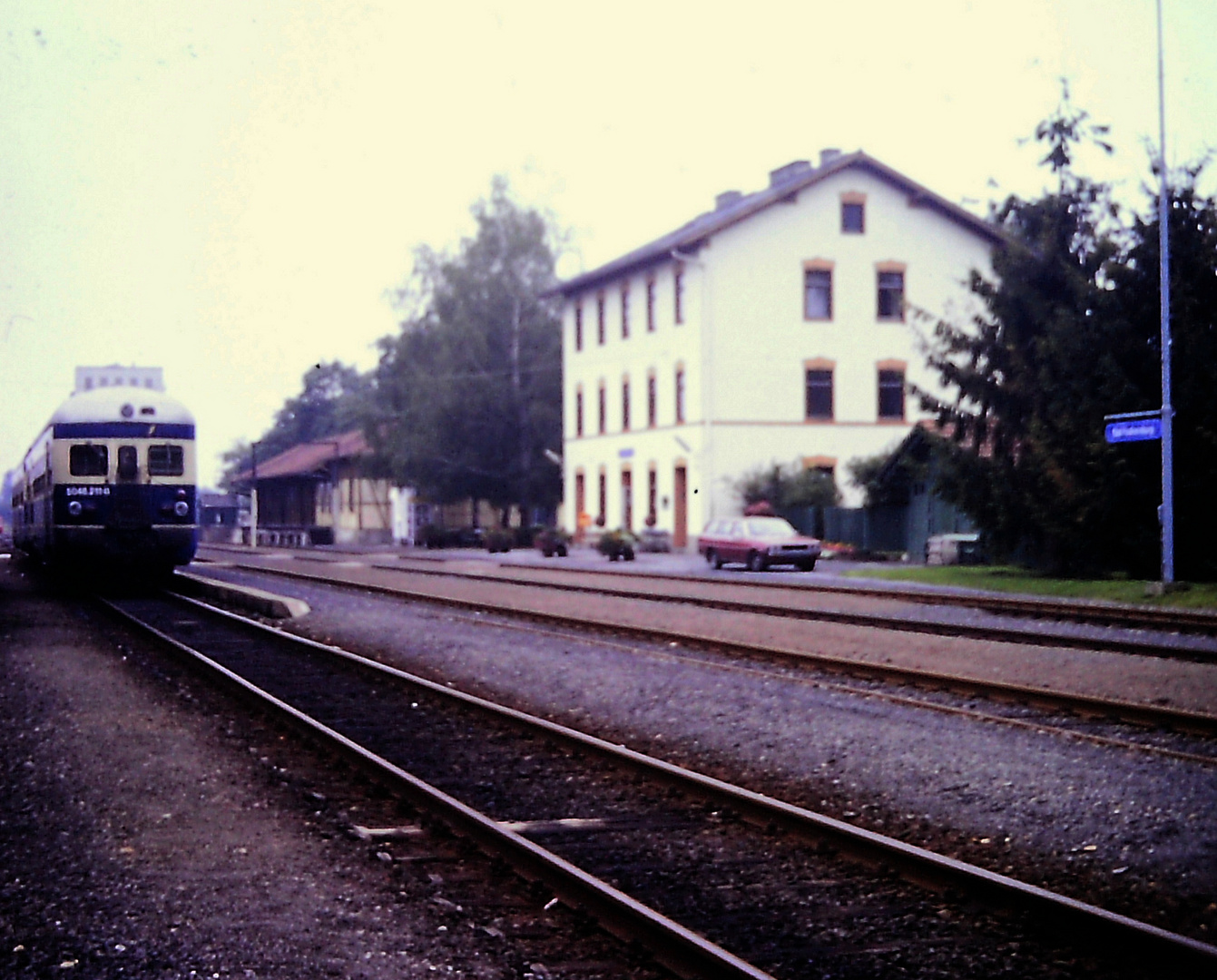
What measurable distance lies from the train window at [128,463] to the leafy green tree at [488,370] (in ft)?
110

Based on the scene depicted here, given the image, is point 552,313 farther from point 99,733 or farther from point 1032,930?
point 1032,930

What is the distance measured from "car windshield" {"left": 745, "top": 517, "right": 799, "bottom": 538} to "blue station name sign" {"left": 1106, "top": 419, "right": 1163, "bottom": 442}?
1248 cm

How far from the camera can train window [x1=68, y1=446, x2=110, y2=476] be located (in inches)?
1001

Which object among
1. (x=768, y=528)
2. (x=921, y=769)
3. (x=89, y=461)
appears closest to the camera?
(x=921, y=769)

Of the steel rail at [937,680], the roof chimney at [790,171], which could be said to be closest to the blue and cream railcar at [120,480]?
the steel rail at [937,680]

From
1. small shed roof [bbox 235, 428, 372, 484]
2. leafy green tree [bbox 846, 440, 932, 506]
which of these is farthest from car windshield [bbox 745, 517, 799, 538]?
small shed roof [bbox 235, 428, 372, 484]

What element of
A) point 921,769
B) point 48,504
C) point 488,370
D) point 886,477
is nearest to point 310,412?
point 488,370

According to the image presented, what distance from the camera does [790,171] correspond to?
170 feet

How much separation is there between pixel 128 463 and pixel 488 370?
1403 inches

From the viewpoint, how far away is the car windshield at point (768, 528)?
35.1 m

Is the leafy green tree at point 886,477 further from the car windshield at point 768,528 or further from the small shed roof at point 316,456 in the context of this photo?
the small shed roof at point 316,456

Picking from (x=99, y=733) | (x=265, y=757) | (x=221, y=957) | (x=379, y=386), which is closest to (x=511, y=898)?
(x=221, y=957)

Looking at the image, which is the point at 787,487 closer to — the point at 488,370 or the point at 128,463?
the point at 488,370

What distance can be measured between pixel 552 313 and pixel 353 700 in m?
51.7
